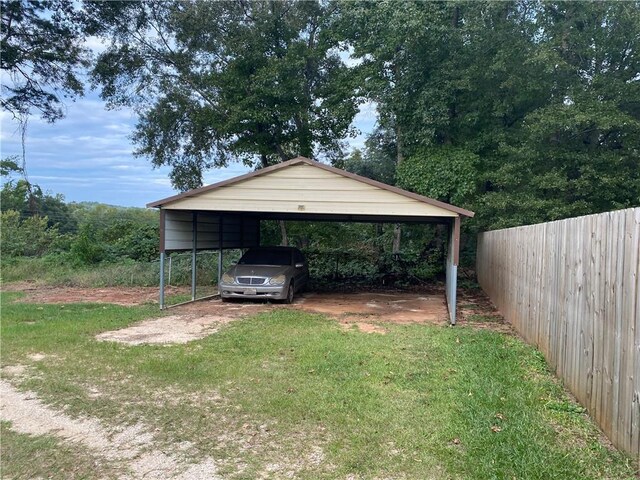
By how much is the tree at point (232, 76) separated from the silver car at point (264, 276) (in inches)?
303

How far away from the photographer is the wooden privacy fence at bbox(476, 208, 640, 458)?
3469 millimetres

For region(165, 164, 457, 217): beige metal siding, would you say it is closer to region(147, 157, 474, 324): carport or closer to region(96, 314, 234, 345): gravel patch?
region(147, 157, 474, 324): carport

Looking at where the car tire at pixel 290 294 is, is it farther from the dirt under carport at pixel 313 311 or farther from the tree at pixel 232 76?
the tree at pixel 232 76

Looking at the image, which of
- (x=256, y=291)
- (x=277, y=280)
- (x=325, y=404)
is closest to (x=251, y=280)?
(x=256, y=291)

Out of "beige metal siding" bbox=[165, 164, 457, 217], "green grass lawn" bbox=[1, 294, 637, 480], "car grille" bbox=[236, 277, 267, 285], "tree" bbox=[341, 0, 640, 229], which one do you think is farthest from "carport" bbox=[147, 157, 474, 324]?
"tree" bbox=[341, 0, 640, 229]

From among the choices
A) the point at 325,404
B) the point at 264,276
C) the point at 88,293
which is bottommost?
the point at 88,293

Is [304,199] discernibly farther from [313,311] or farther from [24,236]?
[24,236]

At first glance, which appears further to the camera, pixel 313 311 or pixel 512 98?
pixel 512 98

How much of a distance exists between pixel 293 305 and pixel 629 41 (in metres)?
13.9

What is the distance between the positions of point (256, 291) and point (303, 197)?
105 inches

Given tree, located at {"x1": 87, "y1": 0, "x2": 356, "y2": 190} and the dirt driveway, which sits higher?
tree, located at {"x1": 87, "y1": 0, "x2": 356, "y2": 190}

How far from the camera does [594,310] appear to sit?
436 cm

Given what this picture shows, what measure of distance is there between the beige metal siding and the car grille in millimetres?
1815

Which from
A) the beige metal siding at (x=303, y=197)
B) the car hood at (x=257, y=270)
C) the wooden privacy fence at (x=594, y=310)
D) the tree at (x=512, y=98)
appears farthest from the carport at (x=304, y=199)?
the tree at (x=512, y=98)
